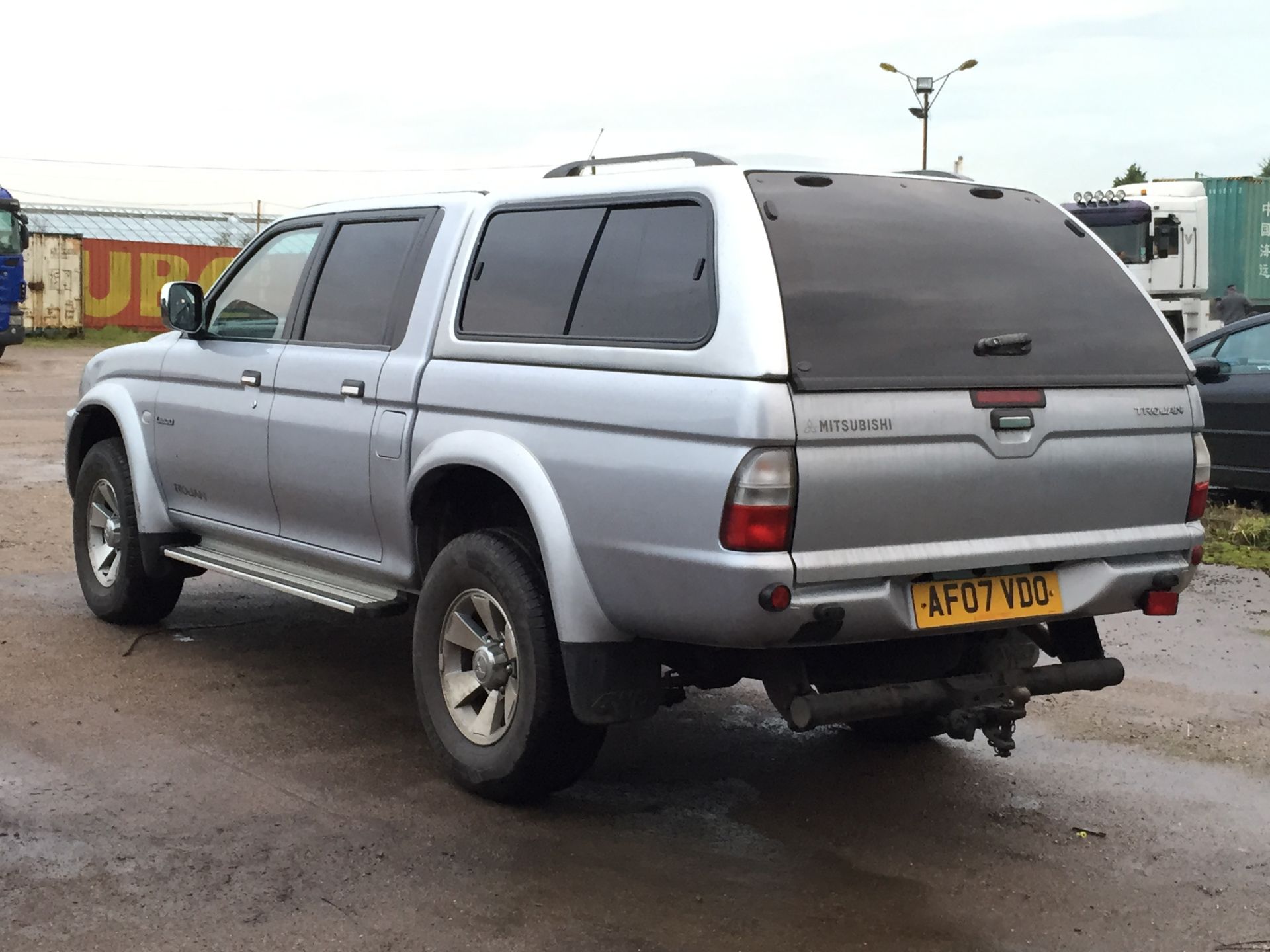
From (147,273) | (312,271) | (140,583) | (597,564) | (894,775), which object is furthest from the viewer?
(147,273)

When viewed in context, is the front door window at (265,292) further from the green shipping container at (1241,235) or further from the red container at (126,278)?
the red container at (126,278)

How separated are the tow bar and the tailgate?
0.37m

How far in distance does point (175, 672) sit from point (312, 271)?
1.76m

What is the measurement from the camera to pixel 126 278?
129 ft

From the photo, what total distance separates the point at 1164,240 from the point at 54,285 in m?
25.5

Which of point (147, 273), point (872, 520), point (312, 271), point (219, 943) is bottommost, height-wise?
point (219, 943)

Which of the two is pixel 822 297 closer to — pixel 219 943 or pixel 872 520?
pixel 872 520

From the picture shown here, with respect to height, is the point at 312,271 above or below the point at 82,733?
above

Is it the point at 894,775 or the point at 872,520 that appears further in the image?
the point at 894,775

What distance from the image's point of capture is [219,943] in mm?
3656

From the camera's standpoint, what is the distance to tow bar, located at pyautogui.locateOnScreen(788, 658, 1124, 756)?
415 cm

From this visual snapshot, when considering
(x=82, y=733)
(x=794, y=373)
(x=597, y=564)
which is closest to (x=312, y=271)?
(x=82, y=733)

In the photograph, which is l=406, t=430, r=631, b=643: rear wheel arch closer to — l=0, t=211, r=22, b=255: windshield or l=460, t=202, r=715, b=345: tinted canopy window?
l=460, t=202, r=715, b=345: tinted canopy window

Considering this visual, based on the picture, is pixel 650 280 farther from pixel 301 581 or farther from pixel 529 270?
pixel 301 581
